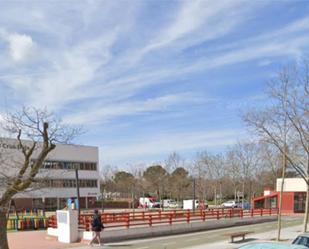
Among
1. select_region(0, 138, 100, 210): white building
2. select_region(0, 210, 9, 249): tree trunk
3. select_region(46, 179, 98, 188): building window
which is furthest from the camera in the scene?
select_region(46, 179, 98, 188): building window

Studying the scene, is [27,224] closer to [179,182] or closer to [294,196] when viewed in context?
[294,196]

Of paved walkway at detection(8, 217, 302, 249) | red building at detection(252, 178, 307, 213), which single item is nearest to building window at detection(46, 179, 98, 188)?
red building at detection(252, 178, 307, 213)

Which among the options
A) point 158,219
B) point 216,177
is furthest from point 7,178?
point 216,177

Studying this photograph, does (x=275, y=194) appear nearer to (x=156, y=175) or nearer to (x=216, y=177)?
(x=216, y=177)

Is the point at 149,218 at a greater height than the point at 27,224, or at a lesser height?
greater

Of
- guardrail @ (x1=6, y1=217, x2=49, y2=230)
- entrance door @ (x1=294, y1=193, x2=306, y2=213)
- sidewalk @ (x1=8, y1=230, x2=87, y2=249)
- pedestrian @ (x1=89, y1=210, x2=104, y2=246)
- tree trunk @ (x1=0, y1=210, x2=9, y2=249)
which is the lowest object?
entrance door @ (x1=294, y1=193, x2=306, y2=213)

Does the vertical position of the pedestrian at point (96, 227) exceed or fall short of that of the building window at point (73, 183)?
it exceeds it

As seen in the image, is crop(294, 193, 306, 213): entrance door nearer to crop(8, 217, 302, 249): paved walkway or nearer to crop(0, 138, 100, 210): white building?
crop(8, 217, 302, 249): paved walkway

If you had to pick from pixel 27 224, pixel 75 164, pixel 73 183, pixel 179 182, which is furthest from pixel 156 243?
pixel 73 183

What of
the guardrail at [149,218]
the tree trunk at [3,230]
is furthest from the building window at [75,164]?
the tree trunk at [3,230]

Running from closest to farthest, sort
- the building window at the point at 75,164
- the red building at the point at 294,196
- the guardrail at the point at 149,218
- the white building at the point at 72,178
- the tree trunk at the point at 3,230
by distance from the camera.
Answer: the tree trunk at the point at 3,230 → the guardrail at the point at 149,218 → the red building at the point at 294,196 → the white building at the point at 72,178 → the building window at the point at 75,164

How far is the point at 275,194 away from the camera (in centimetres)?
6406

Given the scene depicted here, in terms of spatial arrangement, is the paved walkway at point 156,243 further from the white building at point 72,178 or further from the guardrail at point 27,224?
the white building at point 72,178

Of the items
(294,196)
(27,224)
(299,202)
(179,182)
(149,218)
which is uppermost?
(149,218)
